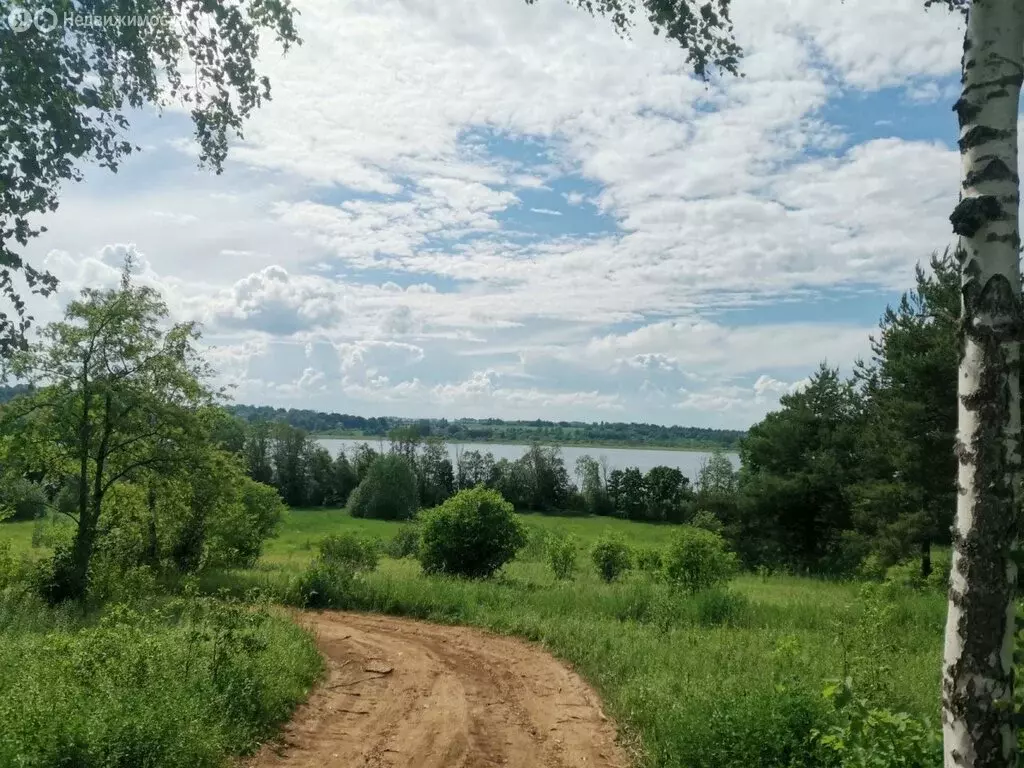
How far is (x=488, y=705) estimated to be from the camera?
8906 mm

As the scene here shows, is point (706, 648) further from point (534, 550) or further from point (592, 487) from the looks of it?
point (592, 487)

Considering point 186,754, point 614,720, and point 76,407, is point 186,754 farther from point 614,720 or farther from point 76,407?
point 76,407

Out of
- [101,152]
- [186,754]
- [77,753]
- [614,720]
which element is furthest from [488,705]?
[101,152]

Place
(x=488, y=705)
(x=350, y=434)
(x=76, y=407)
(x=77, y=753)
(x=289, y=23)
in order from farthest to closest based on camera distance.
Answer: (x=350, y=434) < (x=76, y=407) < (x=488, y=705) < (x=77, y=753) < (x=289, y=23)

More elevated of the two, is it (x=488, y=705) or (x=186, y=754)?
(x=186, y=754)

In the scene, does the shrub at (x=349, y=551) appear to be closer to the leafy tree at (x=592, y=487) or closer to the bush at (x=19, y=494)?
the bush at (x=19, y=494)

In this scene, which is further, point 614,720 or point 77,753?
point 614,720

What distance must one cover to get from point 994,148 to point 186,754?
21.6 feet

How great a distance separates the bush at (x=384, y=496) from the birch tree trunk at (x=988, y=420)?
68780 millimetres

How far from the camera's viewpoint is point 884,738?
4.42 meters

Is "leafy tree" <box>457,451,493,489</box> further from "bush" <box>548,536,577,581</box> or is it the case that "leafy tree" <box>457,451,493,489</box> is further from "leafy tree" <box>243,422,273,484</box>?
"bush" <box>548,536,577,581</box>

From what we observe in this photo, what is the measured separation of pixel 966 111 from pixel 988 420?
4.21ft

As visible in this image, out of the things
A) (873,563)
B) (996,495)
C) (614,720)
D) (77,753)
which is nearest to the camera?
(996,495)

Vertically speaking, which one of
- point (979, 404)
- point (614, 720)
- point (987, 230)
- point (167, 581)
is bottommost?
point (167, 581)
